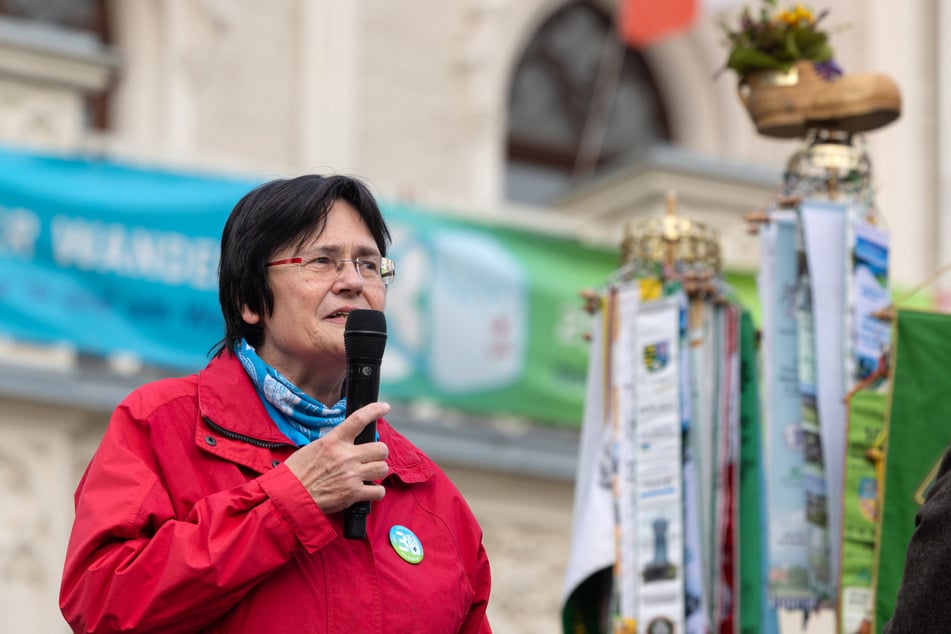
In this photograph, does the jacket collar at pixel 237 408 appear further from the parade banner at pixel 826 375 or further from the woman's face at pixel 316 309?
the parade banner at pixel 826 375

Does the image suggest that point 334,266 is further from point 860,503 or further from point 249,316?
point 860,503

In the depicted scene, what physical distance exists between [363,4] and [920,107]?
3.97 m

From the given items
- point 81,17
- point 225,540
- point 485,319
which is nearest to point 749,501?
point 225,540

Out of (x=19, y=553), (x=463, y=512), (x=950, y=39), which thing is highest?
(x=950, y=39)

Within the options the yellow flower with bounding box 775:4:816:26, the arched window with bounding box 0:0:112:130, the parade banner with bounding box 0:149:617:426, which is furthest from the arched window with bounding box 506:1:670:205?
the yellow flower with bounding box 775:4:816:26

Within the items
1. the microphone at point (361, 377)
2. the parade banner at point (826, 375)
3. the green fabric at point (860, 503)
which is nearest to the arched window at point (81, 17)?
the parade banner at point (826, 375)

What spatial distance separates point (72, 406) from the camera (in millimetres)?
7320

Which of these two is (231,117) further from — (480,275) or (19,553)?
(19,553)

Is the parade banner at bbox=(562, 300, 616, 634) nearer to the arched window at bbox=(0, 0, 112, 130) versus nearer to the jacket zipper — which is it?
the jacket zipper

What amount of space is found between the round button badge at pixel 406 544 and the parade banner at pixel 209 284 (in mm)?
4491

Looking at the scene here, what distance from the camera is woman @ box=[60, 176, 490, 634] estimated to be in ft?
8.81

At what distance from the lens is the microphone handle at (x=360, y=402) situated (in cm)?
274

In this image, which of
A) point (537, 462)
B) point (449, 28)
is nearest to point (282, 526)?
point (537, 462)

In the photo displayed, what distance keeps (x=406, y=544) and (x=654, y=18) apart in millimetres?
8674
